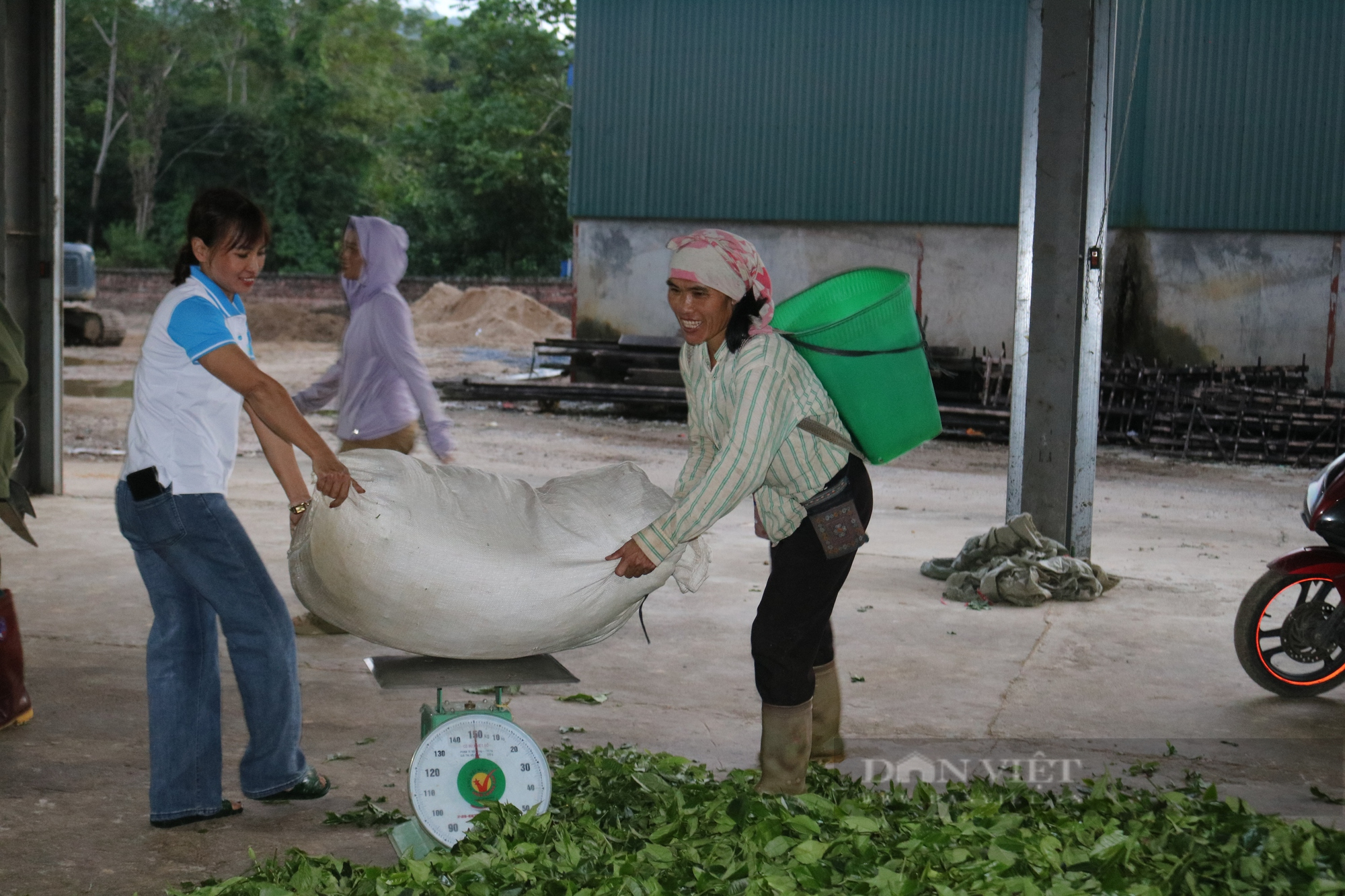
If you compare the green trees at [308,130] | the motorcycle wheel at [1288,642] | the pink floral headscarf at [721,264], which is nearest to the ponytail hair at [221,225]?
the pink floral headscarf at [721,264]

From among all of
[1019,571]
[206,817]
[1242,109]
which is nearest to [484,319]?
[1242,109]

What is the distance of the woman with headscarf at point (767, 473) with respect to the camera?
3.28 m

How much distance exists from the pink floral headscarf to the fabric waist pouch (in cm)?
49

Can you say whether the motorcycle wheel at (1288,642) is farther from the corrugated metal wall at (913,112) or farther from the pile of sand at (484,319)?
the pile of sand at (484,319)

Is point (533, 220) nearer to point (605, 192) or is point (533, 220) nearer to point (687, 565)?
point (605, 192)

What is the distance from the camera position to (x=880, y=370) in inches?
137

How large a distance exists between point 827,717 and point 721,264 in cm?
166

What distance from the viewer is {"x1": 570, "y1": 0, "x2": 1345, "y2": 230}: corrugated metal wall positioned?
58.2 feet

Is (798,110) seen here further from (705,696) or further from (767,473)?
(767,473)

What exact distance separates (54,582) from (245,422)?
28.9 feet

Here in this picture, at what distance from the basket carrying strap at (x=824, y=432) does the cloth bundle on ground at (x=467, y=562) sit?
43 centimetres

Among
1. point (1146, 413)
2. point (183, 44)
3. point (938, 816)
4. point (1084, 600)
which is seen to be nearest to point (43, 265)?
point (1084, 600)

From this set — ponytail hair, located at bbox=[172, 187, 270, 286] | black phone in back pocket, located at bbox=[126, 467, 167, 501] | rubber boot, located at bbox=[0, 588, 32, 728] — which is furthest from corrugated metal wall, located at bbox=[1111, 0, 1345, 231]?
black phone in back pocket, located at bbox=[126, 467, 167, 501]

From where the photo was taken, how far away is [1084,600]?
6934mm
